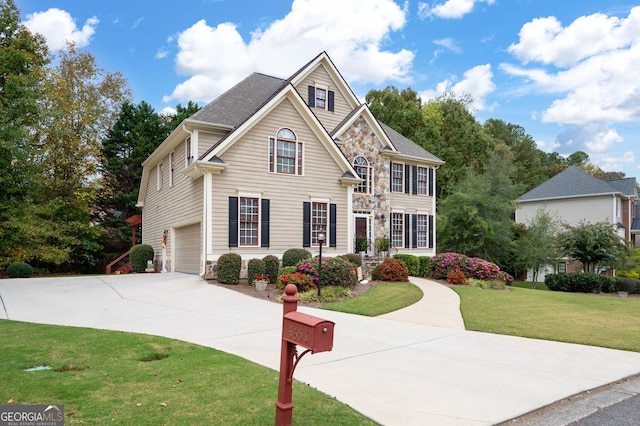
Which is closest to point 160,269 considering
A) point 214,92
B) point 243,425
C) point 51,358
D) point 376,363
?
point 51,358

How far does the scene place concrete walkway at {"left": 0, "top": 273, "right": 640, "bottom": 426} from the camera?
15.6 ft

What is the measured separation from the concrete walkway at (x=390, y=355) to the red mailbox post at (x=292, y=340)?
3.38 feet

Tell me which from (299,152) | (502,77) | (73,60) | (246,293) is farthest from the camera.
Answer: (73,60)

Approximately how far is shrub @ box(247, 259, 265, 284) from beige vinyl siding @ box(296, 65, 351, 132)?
29.2ft

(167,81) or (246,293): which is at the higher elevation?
(167,81)

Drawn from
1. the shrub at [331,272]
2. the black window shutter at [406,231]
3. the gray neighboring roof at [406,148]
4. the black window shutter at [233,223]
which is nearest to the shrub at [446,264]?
the black window shutter at [406,231]

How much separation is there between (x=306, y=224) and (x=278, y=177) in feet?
7.21

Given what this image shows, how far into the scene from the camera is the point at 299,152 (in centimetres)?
1791

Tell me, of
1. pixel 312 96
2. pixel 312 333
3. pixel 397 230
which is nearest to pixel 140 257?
pixel 312 96

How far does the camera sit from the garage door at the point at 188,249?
57.2 feet

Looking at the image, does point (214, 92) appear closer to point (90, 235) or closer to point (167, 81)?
point (167, 81)

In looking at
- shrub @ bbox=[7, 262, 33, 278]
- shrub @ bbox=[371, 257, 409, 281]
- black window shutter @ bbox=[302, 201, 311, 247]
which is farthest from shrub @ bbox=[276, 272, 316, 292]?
shrub @ bbox=[7, 262, 33, 278]

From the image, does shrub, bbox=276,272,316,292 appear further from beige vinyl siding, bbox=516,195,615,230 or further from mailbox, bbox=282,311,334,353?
beige vinyl siding, bbox=516,195,615,230

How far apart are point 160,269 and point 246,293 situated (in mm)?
10194
